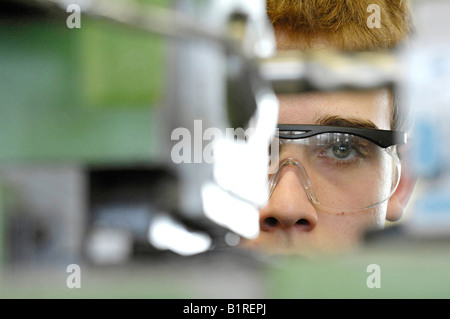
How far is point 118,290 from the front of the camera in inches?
12.5

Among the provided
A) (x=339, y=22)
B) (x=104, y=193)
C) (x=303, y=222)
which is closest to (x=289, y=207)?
(x=303, y=222)

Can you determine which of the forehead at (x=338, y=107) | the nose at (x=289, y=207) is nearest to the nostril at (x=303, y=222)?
the nose at (x=289, y=207)

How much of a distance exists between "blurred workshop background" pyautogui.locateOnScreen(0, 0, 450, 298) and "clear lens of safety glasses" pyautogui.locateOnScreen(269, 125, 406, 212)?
16 cm

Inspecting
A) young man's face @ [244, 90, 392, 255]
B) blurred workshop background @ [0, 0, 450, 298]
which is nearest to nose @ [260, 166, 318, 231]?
young man's face @ [244, 90, 392, 255]

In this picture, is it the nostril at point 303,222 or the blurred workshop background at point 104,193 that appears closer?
the blurred workshop background at point 104,193

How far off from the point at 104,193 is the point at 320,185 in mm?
1010

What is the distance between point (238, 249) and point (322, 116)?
20 centimetres

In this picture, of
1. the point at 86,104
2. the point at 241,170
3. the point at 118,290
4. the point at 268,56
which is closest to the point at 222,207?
the point at 241,170

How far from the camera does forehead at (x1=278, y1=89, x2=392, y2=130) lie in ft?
1.71

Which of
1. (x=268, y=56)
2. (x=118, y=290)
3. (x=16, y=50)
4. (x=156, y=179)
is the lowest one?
(x=118, y=290)

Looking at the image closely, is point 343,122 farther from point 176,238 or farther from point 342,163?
point 176,238

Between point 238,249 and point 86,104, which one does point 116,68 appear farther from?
point 238,249

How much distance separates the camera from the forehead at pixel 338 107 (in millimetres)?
520

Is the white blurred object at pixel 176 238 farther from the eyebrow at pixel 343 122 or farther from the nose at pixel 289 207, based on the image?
the eyebrow at pixel 343 122
